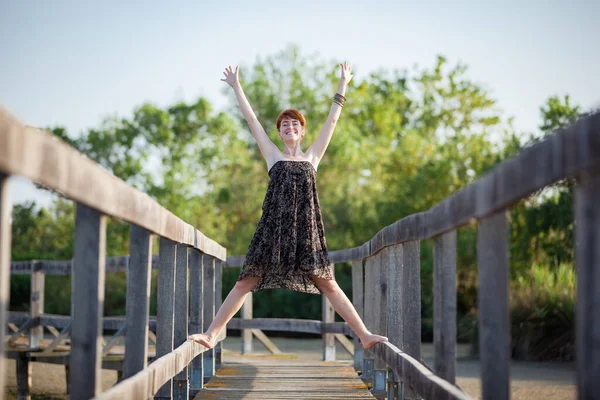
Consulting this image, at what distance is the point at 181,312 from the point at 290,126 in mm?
1297

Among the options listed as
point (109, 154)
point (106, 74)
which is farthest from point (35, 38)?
point (109, 154)

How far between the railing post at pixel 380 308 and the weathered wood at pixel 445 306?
1955 mm

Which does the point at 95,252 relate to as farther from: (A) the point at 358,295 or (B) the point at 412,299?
(A) the point at 358,295

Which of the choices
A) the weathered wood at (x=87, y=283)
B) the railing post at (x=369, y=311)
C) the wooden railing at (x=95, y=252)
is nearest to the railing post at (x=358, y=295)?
the railing post at (x=369, y=311)

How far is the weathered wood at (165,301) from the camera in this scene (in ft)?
13.3

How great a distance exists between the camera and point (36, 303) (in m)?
12.0

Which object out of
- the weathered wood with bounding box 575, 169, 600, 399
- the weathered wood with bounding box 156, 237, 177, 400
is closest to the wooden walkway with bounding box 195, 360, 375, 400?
the weathered wood with bounding box 156, 237, 177, 400

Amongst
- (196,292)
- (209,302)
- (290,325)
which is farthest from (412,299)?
(290,325)

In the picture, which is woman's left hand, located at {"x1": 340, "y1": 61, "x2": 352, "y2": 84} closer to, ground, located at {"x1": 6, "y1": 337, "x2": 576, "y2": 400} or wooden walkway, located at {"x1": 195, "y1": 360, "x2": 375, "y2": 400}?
wooden walkway, located at {"x1": 195, "y1": 360, "x2": 375, "y2": 400}

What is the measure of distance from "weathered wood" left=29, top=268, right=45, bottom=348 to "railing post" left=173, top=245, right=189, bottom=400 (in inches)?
292

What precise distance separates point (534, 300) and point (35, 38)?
108ft

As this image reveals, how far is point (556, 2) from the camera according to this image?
37.8 meters

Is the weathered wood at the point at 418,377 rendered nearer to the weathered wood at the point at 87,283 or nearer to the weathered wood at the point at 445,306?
the weathered wood at the point at 445,306

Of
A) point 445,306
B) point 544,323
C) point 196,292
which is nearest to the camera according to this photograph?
point 445,306
